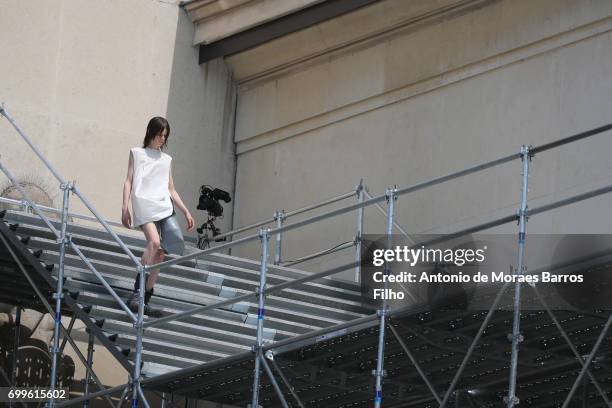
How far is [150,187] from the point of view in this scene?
14.3 metres

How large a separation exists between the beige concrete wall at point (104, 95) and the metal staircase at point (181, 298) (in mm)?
2717

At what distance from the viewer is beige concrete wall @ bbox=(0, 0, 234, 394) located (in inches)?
713

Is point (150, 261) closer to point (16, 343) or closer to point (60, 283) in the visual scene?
point (60, 283)

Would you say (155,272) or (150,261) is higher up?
(150,261)

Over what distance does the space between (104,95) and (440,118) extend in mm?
3817

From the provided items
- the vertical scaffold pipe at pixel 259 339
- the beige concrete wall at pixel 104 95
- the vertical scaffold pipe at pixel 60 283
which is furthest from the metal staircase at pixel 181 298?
the beige concrete wall at pixel 104 95

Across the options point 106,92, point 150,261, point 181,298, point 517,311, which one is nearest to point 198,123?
point 106,92

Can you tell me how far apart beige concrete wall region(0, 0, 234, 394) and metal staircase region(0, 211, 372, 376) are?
2.72 meters

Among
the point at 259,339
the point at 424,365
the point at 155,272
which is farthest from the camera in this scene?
the point at 155,272

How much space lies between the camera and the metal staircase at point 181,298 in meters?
13.9

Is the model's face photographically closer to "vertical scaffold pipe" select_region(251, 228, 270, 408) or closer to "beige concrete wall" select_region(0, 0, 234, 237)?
"vertical scaffold pipe" select_region(251, 228, 270, 408)

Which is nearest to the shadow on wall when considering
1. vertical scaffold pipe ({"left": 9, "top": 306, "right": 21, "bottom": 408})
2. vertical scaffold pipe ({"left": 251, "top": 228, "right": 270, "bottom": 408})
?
vertical scaffold pipe ({"left": 9, "top": 306, "right": 21, "bottom": 408})

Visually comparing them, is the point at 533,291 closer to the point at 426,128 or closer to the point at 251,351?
the point at 251,351

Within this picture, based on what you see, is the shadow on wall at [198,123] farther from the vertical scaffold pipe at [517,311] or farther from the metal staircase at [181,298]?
the vertical scaffold pipe at [517,311]
